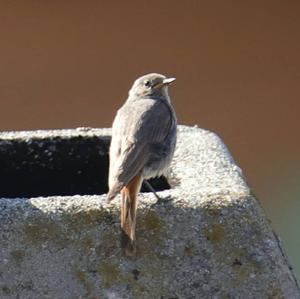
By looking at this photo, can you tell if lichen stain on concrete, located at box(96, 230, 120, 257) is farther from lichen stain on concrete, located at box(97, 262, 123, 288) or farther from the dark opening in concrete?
the dark opening in concrete

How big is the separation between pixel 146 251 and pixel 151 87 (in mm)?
1175

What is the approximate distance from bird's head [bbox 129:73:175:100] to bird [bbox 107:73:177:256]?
0.21 ft

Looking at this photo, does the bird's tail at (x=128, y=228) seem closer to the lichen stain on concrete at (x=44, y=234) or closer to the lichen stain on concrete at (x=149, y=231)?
the lichen stain on concrete at (x=149, y=231)

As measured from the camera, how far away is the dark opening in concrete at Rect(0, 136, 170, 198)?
3727mm

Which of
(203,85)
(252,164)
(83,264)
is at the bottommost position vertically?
(252,164)

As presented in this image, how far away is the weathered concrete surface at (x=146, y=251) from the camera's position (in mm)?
2992

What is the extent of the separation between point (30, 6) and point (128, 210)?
2737 millimetres

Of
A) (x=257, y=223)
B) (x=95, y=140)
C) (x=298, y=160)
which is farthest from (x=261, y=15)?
(x=257, y=223)

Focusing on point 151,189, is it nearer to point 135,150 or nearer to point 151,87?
point 135,150

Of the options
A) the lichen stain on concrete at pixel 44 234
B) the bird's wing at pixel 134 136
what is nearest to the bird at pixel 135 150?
the bird's wing at pixel 134 136

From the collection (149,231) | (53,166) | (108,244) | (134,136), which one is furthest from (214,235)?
(53,166)

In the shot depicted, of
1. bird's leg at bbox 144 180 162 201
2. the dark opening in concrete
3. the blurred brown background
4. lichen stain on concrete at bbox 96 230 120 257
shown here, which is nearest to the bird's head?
the dark opening in concrete

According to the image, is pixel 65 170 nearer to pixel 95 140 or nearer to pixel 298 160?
pixel 95 140

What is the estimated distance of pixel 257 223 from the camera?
3.08 meters
